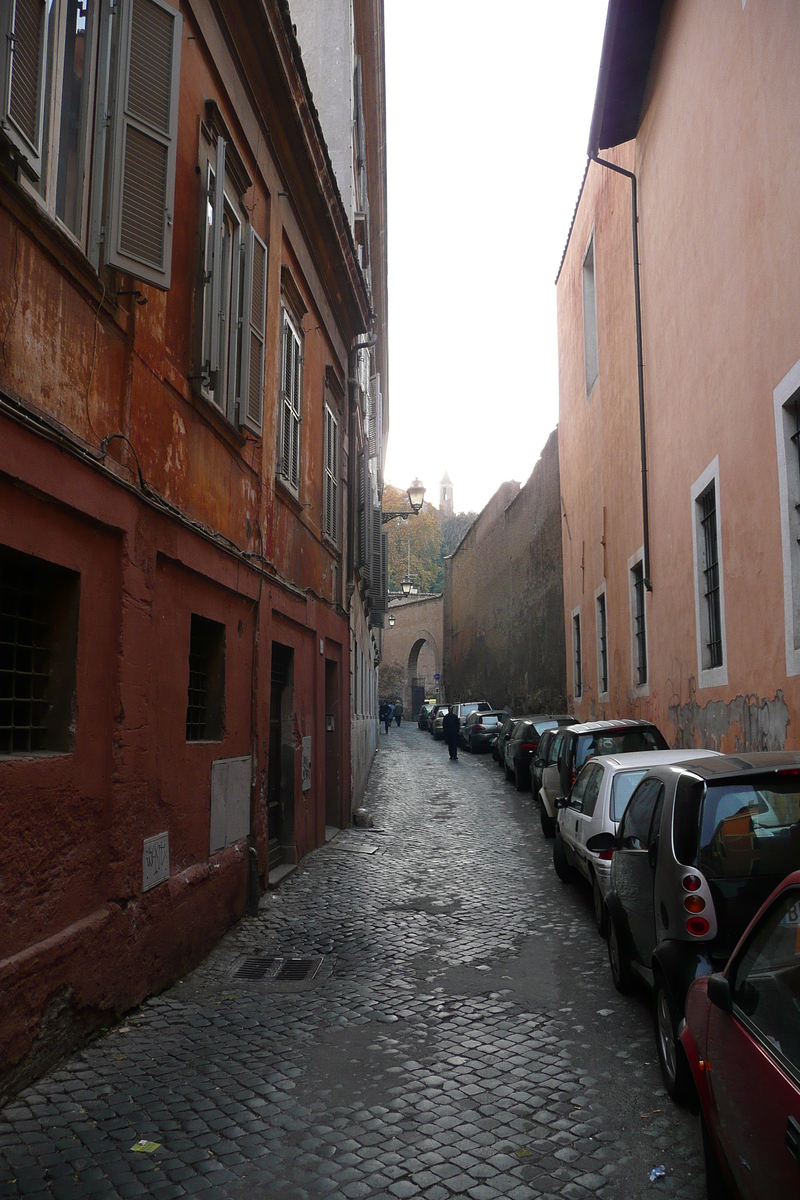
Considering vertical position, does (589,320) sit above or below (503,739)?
above

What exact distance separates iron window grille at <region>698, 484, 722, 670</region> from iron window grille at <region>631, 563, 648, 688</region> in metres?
4.12

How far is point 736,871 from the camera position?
14.6 feet

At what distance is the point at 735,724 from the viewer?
9.12 metres

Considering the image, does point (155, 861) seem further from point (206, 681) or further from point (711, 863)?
point (711, 863)

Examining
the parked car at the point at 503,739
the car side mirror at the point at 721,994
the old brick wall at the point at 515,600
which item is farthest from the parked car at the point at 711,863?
the old brick wall at the point at 515,600

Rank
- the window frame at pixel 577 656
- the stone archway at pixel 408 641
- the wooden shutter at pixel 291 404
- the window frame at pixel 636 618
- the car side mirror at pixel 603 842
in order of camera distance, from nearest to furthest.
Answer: the car side mirror at pixel 603 842 < the wooden shutter at pixel 291 404 < the window frame at pixel 636 618 < the window frame at pixel 577 656 < the stone archway at pixel 408 641

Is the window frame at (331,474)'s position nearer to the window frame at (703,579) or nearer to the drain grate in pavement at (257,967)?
the window frame at (703,579)

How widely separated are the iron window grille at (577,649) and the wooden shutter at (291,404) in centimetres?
1168

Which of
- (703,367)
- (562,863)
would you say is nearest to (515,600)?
(703,367)

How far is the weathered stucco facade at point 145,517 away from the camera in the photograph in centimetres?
458

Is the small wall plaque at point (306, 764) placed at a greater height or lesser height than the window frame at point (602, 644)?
lesser

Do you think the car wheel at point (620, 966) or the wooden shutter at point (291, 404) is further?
the wooden shutter at point (291, 404)

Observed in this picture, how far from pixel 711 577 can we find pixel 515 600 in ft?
74.2

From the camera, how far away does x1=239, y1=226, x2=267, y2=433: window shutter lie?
813 cm
